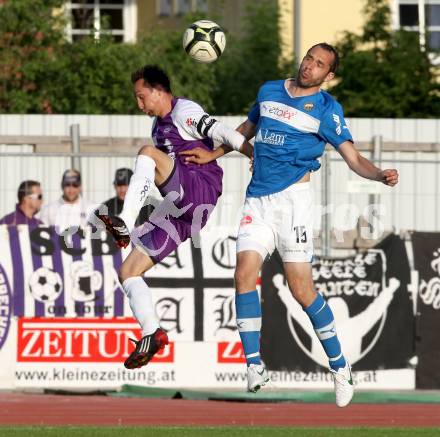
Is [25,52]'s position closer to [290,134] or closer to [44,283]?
[44,283]

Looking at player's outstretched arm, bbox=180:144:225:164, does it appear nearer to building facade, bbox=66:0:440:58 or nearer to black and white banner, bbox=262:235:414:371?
black and white banner, bbox=262:235:414:371

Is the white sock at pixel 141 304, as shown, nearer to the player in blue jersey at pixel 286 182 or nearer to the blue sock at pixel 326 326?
the player in blue jersey at pixel 286 182

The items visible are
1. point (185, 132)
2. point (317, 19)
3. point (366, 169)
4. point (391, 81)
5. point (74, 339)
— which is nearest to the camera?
point (366, 169)

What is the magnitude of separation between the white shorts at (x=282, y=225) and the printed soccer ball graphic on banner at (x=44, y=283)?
4.95m

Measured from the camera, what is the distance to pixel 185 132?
11195mm

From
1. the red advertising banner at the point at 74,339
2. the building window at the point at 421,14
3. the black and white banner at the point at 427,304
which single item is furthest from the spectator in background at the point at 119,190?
the building window at the point at 421,14

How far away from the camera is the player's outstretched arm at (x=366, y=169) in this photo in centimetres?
1052

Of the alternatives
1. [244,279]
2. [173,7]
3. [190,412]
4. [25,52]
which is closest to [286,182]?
[244,279]

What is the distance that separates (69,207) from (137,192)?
18.1 feet

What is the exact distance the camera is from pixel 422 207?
17.4m

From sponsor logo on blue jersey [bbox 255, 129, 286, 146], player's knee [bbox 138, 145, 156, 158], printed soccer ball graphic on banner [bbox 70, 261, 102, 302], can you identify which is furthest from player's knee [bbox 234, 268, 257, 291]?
printed soccer ball graphic on banner [bbox 70, 261, 102, 302]

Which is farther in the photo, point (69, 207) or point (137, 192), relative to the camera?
point (69, 207)

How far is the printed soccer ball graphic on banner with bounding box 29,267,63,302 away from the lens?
15688 millimetres

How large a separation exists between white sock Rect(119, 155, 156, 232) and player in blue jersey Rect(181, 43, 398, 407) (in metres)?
0.44
